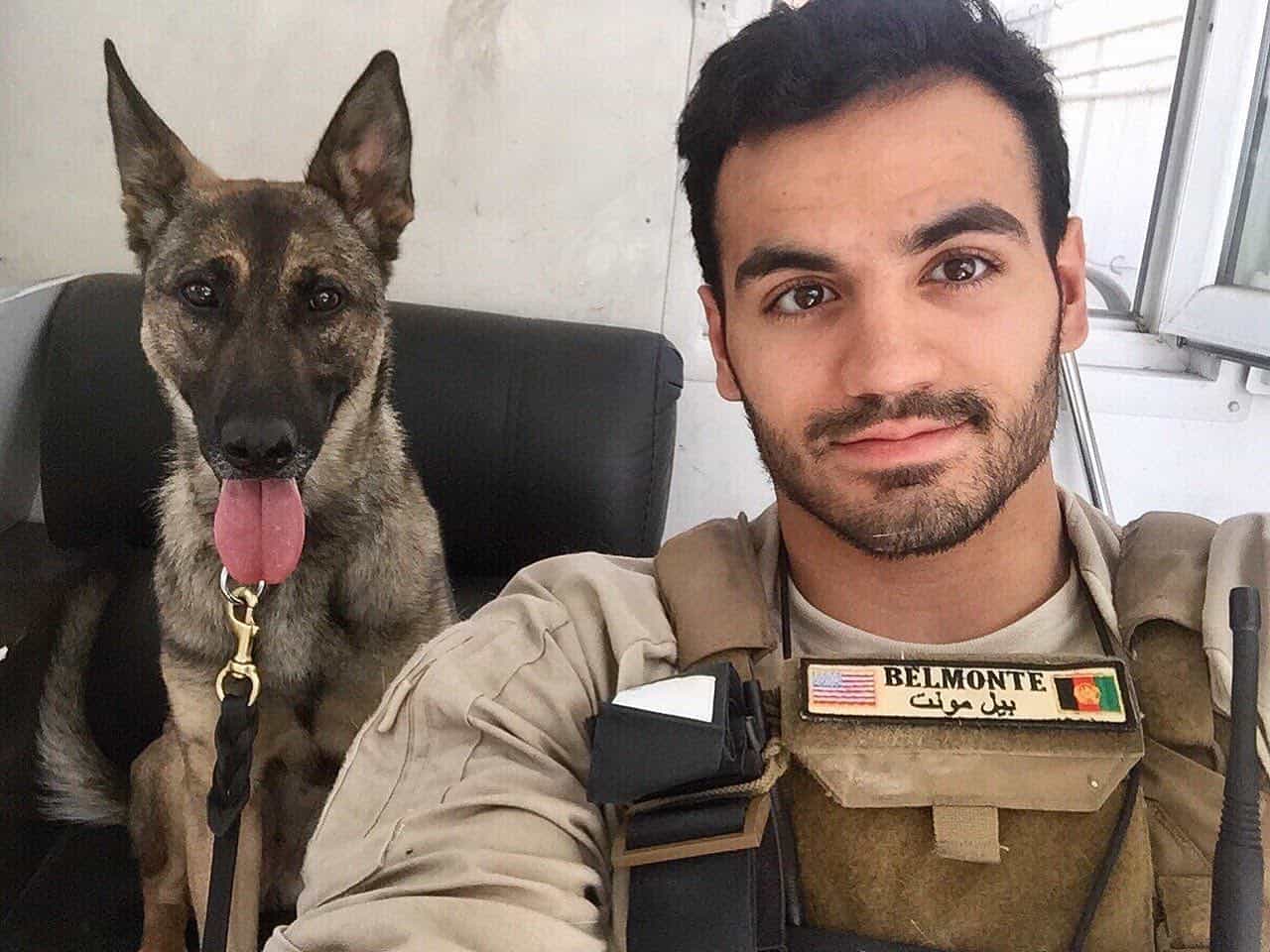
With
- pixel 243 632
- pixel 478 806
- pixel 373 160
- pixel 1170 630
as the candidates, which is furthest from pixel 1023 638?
pixel 373 160

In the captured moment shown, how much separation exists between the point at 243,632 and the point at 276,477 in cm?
18

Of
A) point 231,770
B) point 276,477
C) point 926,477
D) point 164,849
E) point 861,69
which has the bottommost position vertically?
point 164,849

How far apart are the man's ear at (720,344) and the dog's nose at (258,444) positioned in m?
0.50

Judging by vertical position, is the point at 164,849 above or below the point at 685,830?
below

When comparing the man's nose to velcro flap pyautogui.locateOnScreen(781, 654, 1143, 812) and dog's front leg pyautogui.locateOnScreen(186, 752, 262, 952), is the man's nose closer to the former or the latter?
velcro flap pyautogui.locateOnScreen(781, 654, 1143, 812)

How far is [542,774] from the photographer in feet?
1.93

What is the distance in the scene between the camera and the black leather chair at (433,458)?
1379 mm

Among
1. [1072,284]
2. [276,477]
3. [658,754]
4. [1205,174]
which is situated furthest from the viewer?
[1205,174]

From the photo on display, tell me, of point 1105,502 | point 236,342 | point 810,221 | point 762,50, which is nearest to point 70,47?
point 236,342

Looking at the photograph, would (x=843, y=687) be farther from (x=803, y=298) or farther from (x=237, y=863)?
(x=237, y=863)

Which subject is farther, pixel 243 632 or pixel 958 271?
pixel 243 632

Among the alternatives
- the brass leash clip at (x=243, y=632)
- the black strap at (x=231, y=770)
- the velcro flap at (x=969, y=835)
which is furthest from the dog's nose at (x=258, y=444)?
the velcro flap at (x=969, y=835)

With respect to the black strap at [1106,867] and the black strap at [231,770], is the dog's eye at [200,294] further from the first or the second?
the black strap at [1106,867]

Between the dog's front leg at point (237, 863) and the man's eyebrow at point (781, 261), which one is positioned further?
the dog's front leg at point (237, 863)
